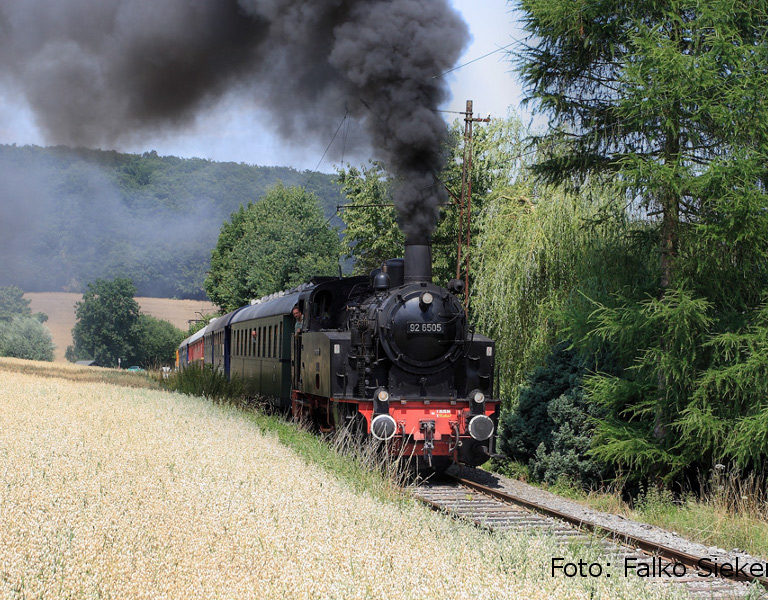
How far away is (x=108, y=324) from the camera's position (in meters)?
98.2

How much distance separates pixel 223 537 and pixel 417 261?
7.33 m

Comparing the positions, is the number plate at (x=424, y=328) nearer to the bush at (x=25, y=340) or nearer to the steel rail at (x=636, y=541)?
the steel rail at (x=636, y=541)

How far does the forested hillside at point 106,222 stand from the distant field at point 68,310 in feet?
6.92

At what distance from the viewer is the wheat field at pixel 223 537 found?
169 inches

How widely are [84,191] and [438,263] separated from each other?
101 meters

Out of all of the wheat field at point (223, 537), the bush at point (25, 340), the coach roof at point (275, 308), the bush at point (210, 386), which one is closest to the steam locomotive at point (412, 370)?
the coach roof at point (275, 308)

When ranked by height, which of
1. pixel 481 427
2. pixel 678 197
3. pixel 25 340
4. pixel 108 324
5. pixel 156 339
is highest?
pixel 108 324

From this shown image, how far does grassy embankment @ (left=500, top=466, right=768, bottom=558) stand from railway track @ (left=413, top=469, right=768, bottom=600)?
438 mm

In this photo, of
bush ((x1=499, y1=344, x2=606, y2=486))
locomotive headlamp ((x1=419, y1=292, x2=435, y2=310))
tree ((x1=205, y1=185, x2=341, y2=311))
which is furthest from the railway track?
tree ((x1=205, y1=185, x2=341, y2=311))

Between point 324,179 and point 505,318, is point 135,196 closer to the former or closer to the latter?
point 324,179

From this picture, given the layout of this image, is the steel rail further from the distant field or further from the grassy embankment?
the distant field

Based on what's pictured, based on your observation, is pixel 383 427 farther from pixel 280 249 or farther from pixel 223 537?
pixel 280 249

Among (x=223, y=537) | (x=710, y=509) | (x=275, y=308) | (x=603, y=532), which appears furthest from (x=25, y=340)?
(x=223, y=537)

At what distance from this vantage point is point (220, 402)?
1642cm
